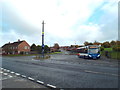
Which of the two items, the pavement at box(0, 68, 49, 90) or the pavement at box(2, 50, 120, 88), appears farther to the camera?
the pavement at box(2, 50, 120, 88)

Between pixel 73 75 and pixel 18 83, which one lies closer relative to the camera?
pixel 18 83

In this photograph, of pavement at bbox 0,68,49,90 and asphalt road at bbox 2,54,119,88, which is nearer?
pavement at bbox 0,68,49,90

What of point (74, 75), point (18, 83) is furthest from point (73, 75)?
point (18, 83)

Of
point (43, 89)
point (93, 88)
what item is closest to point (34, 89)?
point (43, 89)

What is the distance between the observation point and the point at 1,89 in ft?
14.0

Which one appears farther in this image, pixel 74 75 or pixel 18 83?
pixel 74 75

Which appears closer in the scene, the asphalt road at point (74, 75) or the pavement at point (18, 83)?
the pavement at point (18, 83)

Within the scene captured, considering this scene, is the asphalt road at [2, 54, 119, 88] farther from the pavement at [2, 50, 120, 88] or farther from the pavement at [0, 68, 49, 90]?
the pavement at [0, 68, 49, 90]

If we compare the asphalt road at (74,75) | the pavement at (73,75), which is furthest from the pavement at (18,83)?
the asphalt road at (74,75)

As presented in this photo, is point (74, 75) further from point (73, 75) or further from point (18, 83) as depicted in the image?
point (18, 83)

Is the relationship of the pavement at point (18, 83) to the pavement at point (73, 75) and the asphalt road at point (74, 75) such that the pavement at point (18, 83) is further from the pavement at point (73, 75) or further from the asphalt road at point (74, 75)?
the asphalt road at point (74, 75)

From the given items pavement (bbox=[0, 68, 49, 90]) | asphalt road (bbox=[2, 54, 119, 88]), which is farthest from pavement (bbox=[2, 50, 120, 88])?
pavement (bbox=[0, 68, 49, 90])

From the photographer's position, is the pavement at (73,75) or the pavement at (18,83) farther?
the pavement at (73,75)

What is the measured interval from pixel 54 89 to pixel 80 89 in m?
1.26
